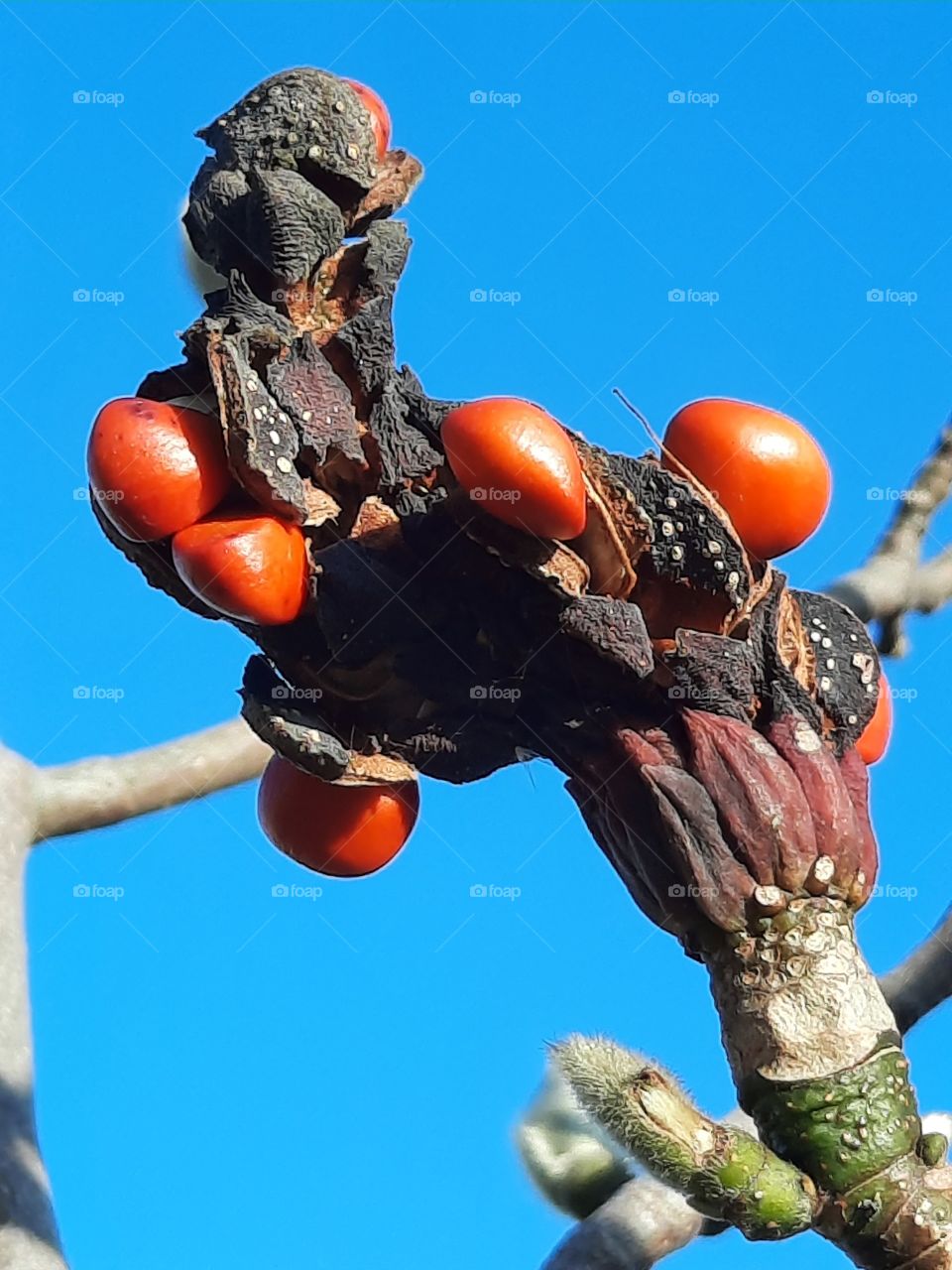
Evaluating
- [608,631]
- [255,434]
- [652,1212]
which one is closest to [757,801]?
[608,631]

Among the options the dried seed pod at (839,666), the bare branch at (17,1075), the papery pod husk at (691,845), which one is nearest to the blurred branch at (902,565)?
the dried seed pod at (839,666)

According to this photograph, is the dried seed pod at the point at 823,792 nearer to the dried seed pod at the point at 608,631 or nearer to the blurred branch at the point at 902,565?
the dried seed pod at the point at 608,631

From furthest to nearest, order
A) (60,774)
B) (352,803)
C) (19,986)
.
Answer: (60,774) → (19,986) → (352,803)

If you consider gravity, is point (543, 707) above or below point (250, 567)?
below

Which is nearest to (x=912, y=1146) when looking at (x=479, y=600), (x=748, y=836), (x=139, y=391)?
(x=748, y=836)

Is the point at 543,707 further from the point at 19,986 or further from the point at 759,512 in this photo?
the point at 19,986

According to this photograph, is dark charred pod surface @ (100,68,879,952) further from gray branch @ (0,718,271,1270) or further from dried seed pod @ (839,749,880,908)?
gray branch @ (0,718,271,1270)

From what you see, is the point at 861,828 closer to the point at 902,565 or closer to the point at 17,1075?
the point at 17,1075
